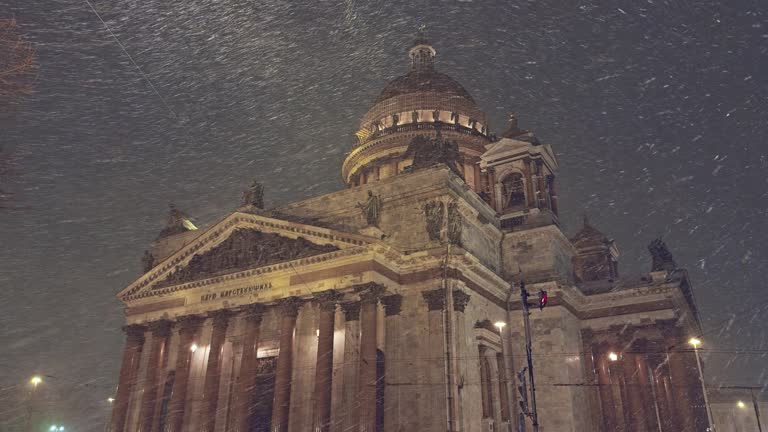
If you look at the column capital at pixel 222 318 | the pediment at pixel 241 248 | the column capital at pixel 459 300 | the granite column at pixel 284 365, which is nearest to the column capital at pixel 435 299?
the column capital at pixel 459 300

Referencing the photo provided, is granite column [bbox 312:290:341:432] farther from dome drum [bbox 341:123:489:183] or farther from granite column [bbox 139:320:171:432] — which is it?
dome drum [bbox 341:123:489:183]

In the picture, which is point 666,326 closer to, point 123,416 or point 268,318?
point 268,318

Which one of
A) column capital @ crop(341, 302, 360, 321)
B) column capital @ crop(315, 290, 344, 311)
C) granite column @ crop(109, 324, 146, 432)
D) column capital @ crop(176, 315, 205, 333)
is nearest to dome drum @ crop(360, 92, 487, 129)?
column capital @ crop(341, 302, 360, 321)

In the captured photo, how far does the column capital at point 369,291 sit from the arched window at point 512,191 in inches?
534

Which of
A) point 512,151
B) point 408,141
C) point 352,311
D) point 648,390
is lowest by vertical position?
point 648,390

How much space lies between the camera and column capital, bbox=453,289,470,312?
2770 cm

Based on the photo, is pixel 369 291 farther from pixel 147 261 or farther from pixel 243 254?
pixel 147 261

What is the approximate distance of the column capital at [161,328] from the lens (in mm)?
32344

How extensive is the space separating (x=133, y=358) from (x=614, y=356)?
27754 mm

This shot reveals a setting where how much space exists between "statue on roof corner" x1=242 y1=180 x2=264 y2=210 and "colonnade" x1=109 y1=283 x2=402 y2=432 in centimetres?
624

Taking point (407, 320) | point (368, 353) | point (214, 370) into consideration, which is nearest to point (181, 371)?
point (214, 370)

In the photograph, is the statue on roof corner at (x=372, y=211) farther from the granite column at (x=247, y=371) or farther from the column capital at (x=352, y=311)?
the granite column at (x=247, y=371)

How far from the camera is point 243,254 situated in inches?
1209

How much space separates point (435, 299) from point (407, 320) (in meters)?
1.83
